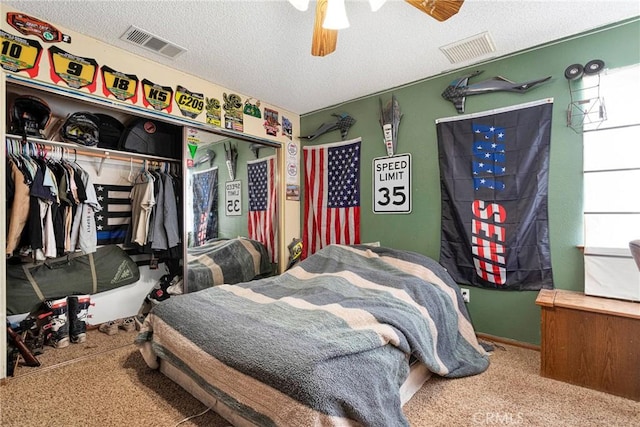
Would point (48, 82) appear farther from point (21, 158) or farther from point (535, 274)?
point (535, 274)

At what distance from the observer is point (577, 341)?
6.04 ft

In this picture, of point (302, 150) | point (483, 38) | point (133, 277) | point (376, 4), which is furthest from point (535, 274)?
point (133, 277)

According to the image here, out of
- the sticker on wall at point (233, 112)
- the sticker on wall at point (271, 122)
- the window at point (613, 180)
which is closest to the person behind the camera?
the window at point (613, 180)

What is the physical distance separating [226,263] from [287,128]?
1.85 m

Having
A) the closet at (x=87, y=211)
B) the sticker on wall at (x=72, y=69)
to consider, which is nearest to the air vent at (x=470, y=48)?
the closet at (x=87, y=211)

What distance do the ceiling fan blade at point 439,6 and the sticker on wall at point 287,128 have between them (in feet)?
8.06

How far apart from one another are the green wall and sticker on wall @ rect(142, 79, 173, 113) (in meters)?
1.94

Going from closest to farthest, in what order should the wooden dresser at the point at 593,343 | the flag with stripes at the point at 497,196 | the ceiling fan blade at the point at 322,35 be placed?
the ceiling fan blade at the point at 322,35 → the wooden dresser at the point at 593,343 → the flag with stripes at the point at 497,196

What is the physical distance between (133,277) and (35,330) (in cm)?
81

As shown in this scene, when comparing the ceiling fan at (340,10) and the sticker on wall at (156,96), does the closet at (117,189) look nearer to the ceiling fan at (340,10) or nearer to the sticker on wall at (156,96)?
the sticker on wall at (156,96)

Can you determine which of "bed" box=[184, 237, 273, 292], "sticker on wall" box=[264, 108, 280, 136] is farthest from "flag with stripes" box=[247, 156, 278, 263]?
"sticker on wall" box=[264, 108, 280, 136]

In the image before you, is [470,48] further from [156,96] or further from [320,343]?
[156,96]

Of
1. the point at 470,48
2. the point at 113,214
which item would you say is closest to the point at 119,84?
the point at 113,214

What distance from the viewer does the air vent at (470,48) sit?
7.39 feet
